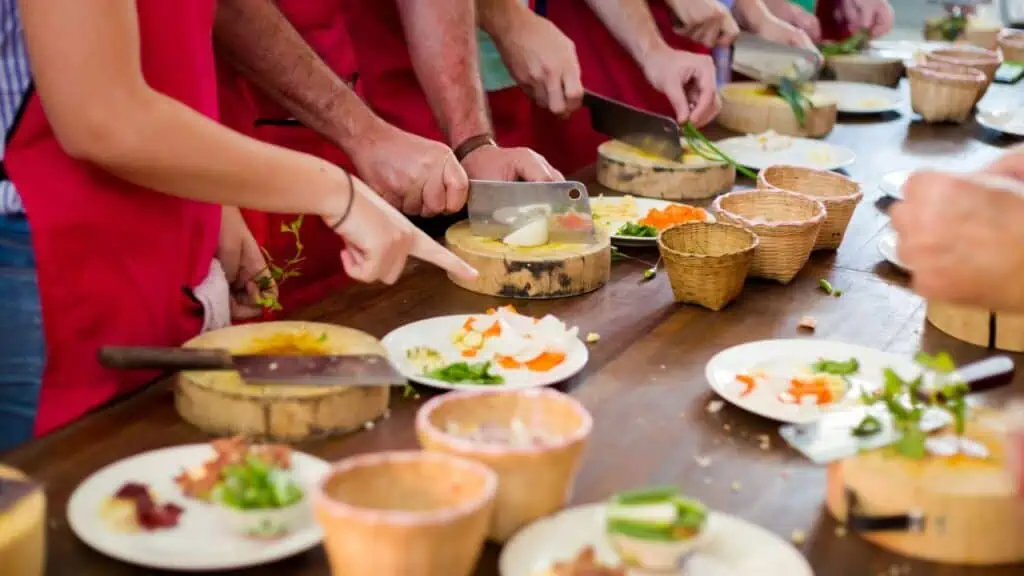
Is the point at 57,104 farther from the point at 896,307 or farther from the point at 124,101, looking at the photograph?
the point at 896,307

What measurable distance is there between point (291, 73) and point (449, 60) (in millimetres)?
551

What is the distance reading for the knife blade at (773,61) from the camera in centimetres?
380

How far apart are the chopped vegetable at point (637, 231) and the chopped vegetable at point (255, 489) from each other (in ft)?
4.25

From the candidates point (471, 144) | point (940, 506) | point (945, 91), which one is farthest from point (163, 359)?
point (945, 91)

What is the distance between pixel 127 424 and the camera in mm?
1654

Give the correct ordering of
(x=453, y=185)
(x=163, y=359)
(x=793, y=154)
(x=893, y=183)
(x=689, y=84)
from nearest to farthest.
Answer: (x=163, y=359)
(x=453, y=185)
(x=893, y=183)
(x=793, y=154)
(x=689, y=84)

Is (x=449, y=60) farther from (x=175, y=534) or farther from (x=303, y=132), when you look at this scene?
(x=175, y=534)

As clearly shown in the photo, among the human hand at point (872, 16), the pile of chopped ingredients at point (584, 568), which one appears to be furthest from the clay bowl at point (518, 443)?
the human hand at point (872, 16)

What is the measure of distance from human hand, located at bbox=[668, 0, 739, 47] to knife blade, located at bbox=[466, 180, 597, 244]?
5.85 ft

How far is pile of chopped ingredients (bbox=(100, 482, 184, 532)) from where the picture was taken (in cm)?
134

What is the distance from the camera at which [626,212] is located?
2711 mm

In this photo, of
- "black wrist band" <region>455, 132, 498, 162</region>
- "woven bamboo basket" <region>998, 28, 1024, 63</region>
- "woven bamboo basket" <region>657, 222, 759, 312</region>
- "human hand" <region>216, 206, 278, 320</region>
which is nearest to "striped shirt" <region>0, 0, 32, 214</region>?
"human hand" <region>216, 206, 278, 320</region>

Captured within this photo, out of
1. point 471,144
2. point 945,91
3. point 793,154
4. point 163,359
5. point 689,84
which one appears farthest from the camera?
point 945,91

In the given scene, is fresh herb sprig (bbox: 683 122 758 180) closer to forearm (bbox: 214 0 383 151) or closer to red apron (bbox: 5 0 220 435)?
forearm (bbox: 214 0 383 151)
